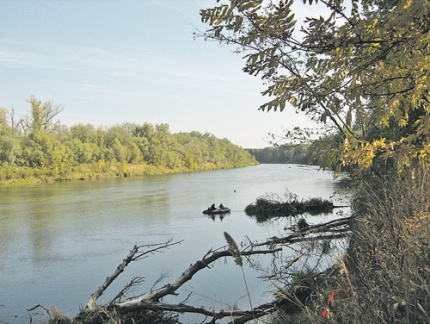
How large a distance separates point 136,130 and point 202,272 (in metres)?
68.6

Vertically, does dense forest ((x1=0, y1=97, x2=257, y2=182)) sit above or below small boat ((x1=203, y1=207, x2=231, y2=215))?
above

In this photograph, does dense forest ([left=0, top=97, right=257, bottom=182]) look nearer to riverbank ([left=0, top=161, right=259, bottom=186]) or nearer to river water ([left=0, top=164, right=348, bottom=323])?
riverbank ([left=0, top=161, right=259, bottom=186])

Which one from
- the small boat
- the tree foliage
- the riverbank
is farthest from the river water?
the riverbank

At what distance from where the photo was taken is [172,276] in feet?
31.4

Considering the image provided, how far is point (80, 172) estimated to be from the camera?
51.3 meters

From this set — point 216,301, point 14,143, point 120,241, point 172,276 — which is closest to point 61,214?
point 120,241

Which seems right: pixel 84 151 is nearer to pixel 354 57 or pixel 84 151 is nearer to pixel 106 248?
pixel 106 248

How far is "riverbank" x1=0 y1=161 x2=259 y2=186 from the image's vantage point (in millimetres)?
42719

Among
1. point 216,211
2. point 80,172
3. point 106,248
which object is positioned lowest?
point 106,248

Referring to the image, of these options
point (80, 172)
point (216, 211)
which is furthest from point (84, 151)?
point (216, 211)

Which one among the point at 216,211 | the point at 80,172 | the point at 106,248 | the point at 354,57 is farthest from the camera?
the point at 80,172

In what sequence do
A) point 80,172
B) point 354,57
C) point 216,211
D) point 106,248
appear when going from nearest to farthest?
point 354,57
point 106,248
point 216,211
point 80,172

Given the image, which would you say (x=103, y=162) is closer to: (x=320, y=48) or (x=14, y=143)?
(x=14, y=143)

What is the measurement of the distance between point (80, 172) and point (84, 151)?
418cm
